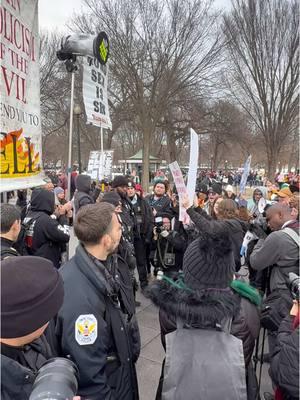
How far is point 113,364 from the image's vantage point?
76.0 inches

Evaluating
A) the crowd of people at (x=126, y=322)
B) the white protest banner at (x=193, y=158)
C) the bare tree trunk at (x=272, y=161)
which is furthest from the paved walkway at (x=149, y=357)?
the bare tree trunk at (x=272, y=161)

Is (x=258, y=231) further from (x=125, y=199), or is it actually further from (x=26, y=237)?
(x=26, y=237)

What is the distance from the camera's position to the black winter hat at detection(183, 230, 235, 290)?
1.83 metres

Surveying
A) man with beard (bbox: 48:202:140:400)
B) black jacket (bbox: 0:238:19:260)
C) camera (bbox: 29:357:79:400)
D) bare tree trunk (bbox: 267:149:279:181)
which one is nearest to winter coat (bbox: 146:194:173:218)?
black jacket (bbox: 0:238:19:260)

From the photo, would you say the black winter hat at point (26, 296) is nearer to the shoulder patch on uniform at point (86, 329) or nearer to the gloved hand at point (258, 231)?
the shoulder patch on uniform at point (86, 329)

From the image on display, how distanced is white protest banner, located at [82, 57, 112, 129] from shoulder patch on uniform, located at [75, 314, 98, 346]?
3.43 m

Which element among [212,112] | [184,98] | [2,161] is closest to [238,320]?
[2,161]

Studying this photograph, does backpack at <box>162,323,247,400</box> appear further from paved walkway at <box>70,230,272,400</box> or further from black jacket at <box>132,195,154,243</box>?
black jacket at <box>132,195,154,243</box>

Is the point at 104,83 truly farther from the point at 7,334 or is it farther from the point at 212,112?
the point at 212,112

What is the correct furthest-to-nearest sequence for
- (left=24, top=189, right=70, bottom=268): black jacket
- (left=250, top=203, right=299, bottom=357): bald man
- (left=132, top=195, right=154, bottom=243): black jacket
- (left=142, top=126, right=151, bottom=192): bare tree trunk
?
1. (left=142, top=126, right=151, bottom=192): bare tree trunk
2. (left=132, top=195, right=154, bottom=243): black jacket
3. (left=24, top=189, right=70, bottom=268): black jacket
4. (left=250, top=203, right=299, bottom=357): bald man

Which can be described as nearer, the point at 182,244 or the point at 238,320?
the point at 238,320

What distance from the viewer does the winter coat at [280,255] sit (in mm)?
2973

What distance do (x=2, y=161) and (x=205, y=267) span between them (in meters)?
1.22

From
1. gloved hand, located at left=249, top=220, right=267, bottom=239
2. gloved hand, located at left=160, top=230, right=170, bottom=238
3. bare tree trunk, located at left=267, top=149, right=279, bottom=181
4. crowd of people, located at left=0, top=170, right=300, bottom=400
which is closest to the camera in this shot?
crowd of people, located at left=0, top=170, right=300, bottom=400
